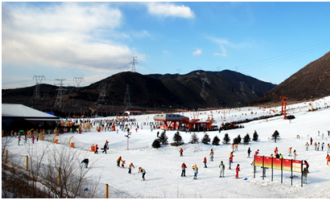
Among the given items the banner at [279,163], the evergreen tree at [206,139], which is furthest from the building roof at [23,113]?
the banner at [279,163]

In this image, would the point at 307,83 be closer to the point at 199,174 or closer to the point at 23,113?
the point at 23,113

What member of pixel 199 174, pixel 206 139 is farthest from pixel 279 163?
pixel 206 139

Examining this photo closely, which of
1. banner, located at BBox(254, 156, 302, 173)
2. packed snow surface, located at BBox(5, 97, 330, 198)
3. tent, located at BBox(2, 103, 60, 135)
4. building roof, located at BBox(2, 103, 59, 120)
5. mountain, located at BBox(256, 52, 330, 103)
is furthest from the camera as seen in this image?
mountain, located at BBox(256, 52, 330, 103)

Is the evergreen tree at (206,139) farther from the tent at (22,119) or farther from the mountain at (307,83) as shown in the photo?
the mountain at (307,83)

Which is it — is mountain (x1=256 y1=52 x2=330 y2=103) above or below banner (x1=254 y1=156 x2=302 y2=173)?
above

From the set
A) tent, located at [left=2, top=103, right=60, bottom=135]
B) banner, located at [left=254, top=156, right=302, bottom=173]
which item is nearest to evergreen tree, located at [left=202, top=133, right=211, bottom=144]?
banner, located at [left=254, top=156, right=302, bottom=173]

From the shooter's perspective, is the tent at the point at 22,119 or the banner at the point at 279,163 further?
the tent at the point at 22,119

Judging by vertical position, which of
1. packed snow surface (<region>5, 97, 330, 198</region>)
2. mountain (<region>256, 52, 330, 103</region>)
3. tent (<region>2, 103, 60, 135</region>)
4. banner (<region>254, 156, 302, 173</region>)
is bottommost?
packed snow surface (<region>5, 97, 330, 198</region>)

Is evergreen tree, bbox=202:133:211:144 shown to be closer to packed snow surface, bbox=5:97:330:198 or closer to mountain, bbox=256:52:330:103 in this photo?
packed snow surface, bbox=5:97:330:198

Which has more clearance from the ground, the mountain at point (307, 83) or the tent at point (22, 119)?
the mountain at point (307, 83)
